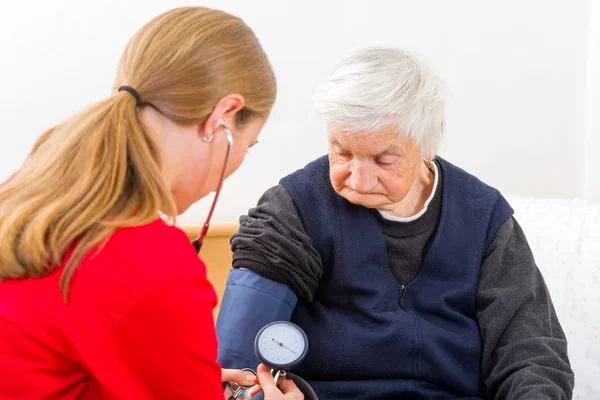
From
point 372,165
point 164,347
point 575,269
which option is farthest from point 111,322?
point 575,269

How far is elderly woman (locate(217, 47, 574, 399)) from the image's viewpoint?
1534 mm

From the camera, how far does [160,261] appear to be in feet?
3.30

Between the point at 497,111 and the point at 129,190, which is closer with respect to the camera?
the point at 129,190

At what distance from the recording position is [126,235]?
3.29 feet

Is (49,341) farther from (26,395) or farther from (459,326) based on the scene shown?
(459,326)

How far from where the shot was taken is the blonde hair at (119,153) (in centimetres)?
99

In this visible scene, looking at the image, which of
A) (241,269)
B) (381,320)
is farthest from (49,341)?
(381,320)

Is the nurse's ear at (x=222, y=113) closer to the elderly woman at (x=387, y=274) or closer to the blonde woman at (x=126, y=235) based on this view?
the blonde woman at (x=126, y=235)

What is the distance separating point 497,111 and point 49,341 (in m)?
1.77

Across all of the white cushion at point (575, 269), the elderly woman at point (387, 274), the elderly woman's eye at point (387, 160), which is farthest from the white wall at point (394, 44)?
the elderly woman's eye at point (387, 160)

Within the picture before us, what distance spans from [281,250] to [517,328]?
498mm

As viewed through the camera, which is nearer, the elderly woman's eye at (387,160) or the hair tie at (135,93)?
the hair tie at (135,93)

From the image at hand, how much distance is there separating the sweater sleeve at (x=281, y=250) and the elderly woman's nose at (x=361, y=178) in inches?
5.7

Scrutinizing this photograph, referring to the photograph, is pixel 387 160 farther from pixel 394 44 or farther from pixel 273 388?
pixel 394 44
